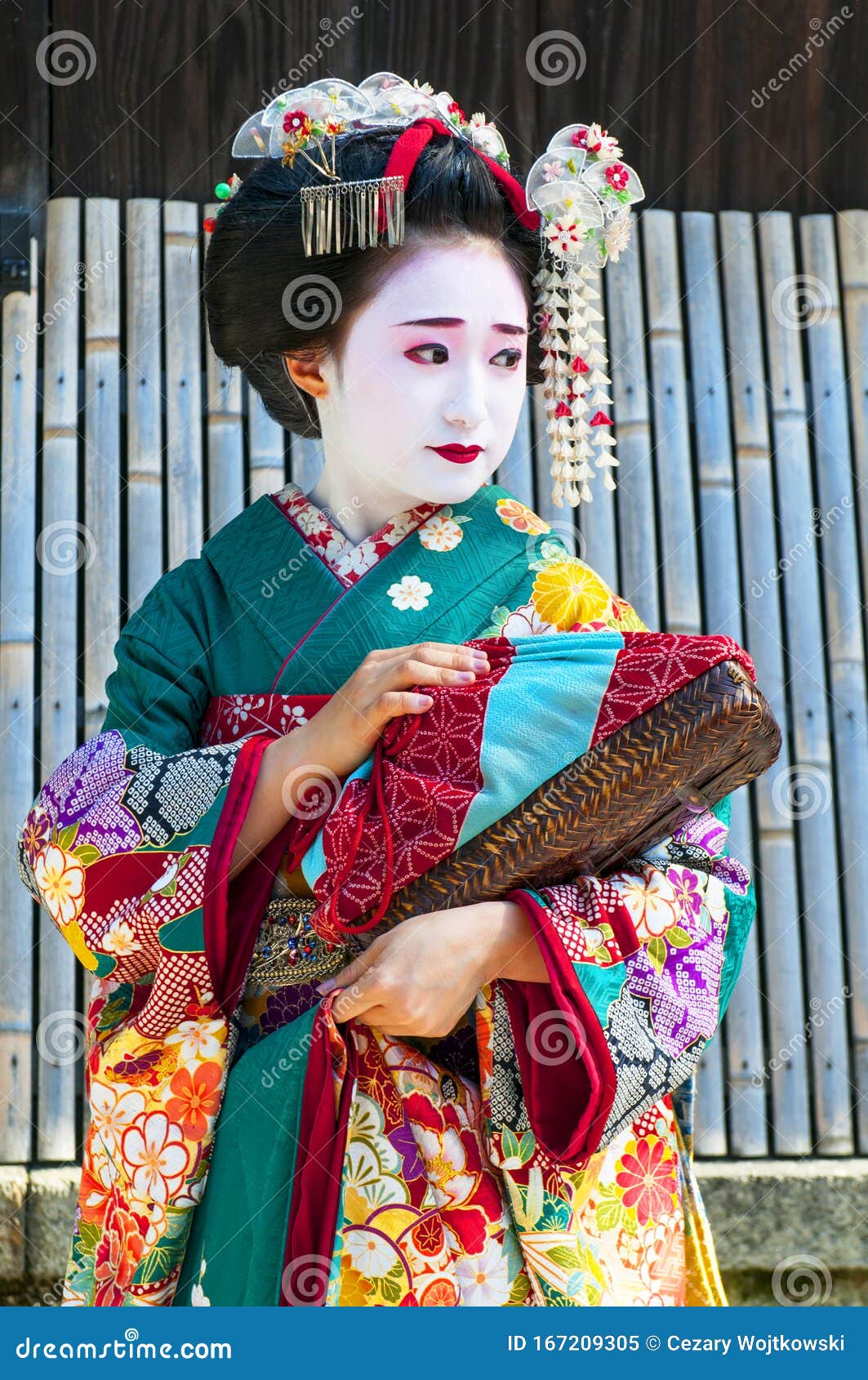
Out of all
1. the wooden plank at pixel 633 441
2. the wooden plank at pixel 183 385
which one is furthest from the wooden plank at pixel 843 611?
the wooden plank at pixel 183 385

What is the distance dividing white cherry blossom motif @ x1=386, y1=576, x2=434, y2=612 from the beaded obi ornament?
0.23m

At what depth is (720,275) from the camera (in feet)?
10.6

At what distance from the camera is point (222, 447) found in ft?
10.2

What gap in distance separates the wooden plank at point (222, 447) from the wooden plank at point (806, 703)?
3.78 feet

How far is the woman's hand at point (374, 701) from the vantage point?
1605mm

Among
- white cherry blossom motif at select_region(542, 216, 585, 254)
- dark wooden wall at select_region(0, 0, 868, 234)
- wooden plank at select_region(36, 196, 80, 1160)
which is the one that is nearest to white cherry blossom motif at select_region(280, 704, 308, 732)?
white cherry blossom motif at select_region(542, 216, 585, 254)

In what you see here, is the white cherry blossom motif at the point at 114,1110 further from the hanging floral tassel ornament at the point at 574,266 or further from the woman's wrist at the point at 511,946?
the hanging floral tassel ornament at the point at 574,266

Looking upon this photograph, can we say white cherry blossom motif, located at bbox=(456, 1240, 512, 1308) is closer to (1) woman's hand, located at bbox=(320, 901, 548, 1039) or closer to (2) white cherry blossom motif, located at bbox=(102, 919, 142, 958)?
(1) woman's hand, located at bbox=(320, 901, 548, 1039)

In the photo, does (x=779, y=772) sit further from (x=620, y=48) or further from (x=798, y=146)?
(x=620, y=48)

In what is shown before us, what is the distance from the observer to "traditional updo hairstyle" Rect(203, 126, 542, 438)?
1821 millimetres

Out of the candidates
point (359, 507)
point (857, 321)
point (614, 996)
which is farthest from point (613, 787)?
point (857, 321)

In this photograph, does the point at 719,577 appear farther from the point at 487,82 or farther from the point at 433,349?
the point at 433,349

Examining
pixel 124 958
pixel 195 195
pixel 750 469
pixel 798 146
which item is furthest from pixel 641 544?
pixel 124 958

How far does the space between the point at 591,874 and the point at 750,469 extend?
5.72ft
